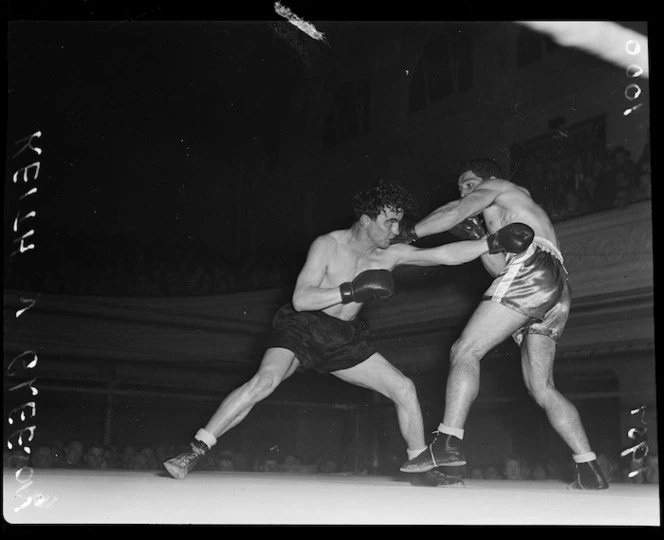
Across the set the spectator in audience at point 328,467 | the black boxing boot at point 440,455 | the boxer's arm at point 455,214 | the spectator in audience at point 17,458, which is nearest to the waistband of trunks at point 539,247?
the boxer's arm at point 455,214

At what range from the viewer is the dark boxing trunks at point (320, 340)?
4137 mm

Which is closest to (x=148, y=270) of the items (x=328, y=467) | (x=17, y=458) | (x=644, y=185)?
(x=17, y=458)

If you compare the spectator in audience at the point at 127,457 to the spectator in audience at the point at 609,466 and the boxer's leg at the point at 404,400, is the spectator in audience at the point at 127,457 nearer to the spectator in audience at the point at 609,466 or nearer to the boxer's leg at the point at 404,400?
the boxer's leg at the point at 404,400

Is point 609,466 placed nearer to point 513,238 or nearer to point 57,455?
point 513,238

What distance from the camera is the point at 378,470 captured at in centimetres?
414

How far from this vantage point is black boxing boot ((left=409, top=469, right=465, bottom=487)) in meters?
3.98

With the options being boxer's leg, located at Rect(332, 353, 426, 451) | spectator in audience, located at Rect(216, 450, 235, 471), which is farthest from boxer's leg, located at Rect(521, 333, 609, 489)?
spectator in audience, located at Rect(216, 450, 235, 471)

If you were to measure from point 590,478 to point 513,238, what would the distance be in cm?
116

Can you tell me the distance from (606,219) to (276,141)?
5.74 feet

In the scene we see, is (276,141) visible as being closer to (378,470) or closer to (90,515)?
(378,470)

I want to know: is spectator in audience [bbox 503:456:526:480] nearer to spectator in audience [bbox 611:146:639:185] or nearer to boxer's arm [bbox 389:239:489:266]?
boxer's arm [bbox 389:239:489:266]

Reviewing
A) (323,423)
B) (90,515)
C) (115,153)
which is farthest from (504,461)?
(115,153)

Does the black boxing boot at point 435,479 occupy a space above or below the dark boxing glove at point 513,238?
below

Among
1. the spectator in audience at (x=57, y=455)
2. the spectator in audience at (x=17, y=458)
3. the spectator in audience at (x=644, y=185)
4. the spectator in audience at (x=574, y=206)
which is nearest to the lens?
the spectator in audience at (x=17, y=458)
